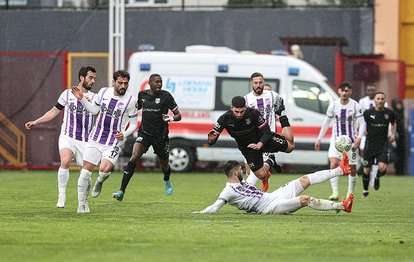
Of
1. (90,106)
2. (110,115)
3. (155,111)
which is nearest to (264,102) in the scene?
(155,111)

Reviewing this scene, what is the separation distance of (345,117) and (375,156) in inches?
108

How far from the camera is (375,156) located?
89.0ft

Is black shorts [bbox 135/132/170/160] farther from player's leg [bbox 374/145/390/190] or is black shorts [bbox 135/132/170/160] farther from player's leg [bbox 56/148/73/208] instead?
player's leg [bbox 374/145/390/190]

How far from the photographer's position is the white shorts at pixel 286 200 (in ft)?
60.1

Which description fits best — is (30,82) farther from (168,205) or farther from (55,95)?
(168,205)

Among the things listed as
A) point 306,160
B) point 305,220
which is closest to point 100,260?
point 305,220

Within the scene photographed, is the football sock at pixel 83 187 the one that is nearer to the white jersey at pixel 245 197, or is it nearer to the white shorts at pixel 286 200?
the white jersey at pixel 245 197

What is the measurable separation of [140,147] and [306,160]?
1155cm

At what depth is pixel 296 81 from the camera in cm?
3409

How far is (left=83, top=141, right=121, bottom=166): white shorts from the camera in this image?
1948cm

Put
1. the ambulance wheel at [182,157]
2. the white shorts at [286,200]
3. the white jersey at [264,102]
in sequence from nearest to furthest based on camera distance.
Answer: the white shorts at [286,200]
the white jersey at [264,102]
the ambulance wheel at [182,157]

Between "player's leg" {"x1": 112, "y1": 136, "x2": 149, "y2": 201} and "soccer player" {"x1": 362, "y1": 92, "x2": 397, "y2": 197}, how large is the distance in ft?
17.1

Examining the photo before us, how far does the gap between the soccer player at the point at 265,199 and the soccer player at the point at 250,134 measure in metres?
0.92

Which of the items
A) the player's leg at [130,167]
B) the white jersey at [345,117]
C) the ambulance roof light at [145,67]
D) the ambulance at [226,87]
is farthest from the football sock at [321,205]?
the ambulance roof light at [145,67]
